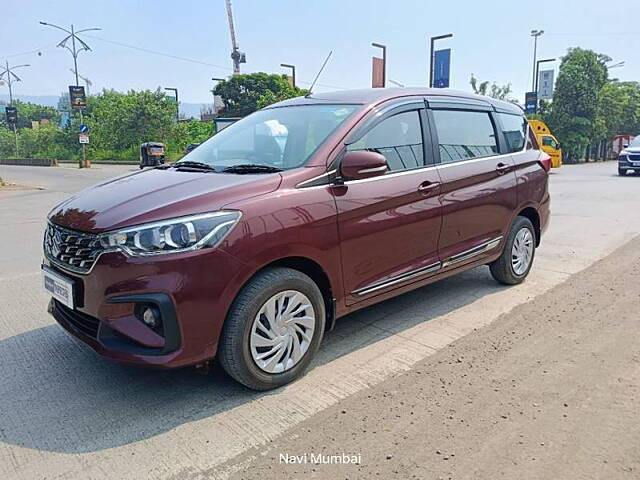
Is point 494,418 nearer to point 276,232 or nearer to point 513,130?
point 276,232

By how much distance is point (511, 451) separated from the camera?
2.53 meters

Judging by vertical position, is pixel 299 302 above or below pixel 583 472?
above

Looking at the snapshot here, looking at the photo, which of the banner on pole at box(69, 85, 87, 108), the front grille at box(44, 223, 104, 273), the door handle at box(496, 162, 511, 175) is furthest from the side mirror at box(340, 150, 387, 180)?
the banner on pole at box(69, 85, 87, 108)

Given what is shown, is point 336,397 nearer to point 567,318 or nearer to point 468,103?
point 567,318

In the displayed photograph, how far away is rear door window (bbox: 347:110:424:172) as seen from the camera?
3.70 metres

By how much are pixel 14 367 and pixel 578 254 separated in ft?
20.5

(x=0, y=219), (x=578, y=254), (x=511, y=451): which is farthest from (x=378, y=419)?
(x=0, y=219)

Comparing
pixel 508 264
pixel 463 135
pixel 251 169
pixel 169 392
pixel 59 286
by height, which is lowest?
pixel 169 392

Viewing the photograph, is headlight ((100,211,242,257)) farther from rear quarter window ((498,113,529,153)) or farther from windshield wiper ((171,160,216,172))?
rear quarter window ((498,113,529,153))

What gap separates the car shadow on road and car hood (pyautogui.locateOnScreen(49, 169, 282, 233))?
3.30ft

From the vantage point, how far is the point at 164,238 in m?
2.70

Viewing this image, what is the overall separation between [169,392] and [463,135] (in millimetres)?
3157

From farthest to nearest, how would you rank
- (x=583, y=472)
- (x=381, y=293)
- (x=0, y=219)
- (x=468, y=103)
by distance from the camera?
(x=0, y=219) < (x=468, y=103) < (x=381, y=293) < (x=583, y=472)

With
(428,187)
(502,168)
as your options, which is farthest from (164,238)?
(502,168)
